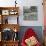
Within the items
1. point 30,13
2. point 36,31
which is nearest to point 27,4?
point 30,13

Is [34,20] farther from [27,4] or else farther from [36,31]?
[27,4]

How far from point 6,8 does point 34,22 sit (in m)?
0.99

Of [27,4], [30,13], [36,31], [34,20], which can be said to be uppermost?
[27,4]

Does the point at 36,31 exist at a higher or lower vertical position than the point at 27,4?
lower

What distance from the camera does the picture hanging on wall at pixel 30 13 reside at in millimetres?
4832

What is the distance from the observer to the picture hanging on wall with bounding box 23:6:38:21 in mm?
4832

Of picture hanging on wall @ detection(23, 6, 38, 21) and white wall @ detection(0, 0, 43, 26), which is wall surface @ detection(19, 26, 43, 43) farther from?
picture hanging on wall @ detection(23, 6, 38, 21)

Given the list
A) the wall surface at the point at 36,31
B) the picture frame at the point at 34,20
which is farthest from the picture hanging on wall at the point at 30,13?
the wall surface at the point at 36,31

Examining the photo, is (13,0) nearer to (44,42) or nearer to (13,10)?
(13,10)

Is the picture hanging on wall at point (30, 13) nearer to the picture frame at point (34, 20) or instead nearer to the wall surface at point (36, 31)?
the picture frame at point (34, 20)

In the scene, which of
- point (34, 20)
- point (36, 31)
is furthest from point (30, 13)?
point (36, 31)

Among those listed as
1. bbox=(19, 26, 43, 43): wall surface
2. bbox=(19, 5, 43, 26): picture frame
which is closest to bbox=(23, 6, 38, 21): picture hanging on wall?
bbox=(19, 5, 43, 26): picture frame

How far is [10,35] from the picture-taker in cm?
477

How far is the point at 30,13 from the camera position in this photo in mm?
4848
